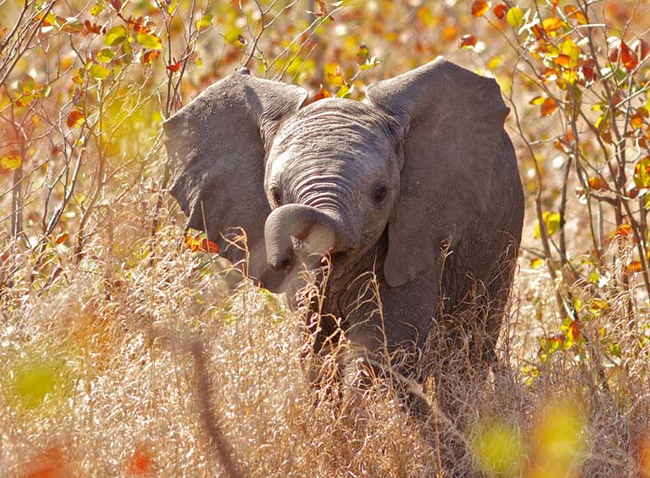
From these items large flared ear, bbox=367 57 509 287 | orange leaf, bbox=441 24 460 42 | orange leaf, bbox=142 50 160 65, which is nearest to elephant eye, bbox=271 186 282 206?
large flared ear, bbox=367 57 509 287

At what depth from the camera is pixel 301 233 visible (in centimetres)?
474

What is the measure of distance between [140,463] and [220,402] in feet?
1.14

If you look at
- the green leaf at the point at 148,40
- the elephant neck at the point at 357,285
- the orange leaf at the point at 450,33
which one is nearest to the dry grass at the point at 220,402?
the elephant neck at the point at 357,285

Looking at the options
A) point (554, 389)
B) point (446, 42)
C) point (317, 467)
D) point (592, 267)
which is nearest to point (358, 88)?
point (446, 42)

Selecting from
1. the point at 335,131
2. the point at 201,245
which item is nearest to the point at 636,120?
the point at 335,131

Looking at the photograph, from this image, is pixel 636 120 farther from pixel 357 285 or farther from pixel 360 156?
pixel 360 156

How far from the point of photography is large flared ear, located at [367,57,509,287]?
18.1ft

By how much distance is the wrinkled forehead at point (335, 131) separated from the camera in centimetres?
521

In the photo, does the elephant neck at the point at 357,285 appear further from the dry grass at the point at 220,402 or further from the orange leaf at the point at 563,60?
the orange leaf at the point at 563,60

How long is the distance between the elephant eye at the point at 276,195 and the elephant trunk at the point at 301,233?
0.38m

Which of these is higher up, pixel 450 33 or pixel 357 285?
pixel 450 33

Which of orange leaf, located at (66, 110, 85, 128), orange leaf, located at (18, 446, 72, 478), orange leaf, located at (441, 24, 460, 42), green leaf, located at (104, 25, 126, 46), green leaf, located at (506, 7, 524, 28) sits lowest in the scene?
orange leaf, located at (18, 446, 72, 478)

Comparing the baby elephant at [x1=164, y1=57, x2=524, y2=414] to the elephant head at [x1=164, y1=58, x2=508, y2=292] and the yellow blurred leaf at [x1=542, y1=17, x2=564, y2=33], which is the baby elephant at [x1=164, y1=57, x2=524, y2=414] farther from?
the yellow blurred leaf at [x1=542, y1=17, x2=564, y2=33]

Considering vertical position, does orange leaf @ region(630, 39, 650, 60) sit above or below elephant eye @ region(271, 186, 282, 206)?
above
